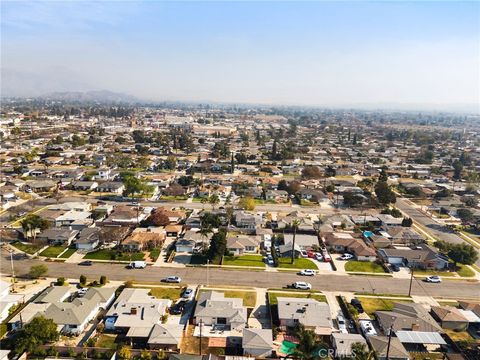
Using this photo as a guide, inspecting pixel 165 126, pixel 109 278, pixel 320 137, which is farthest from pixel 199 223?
pixel 165 126

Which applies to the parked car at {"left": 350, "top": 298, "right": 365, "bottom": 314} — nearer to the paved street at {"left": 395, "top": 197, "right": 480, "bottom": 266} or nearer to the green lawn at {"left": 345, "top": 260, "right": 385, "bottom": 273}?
the green lawn at {"left": 345, "top": 260, "right": 385, "bottom": 273}

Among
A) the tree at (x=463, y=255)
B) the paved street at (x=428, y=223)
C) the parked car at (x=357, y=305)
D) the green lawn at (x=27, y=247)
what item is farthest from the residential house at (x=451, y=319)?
the green lawn at (x=27, y=247)

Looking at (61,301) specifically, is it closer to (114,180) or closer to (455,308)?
(455,308)

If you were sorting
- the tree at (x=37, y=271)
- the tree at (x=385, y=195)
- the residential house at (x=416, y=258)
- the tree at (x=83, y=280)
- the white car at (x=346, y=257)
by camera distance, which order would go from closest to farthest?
the tree at (x=83, y=280) → the tree at (x=37, y=271) → the residential house at (x=416, y=258) → the white car at (x=346, y=257) → the tree at (x=385, y=195)

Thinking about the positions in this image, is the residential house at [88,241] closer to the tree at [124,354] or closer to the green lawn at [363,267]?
the tree at [124,354]

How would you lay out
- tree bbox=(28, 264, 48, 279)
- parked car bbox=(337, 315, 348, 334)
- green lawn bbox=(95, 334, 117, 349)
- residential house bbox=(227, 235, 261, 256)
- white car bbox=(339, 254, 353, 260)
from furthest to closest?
residential house bbox=(227, 235, 261, 256) < white car bbox=(339, 254, 353, 260) < tree bbox=(28, 264, 48, 279) < parked car bbox=(337, 315, 348, 334) < green lawn bbox=(95, 334, 117, 349)

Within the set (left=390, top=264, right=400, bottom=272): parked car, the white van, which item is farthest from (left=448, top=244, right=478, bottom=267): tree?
the white van
